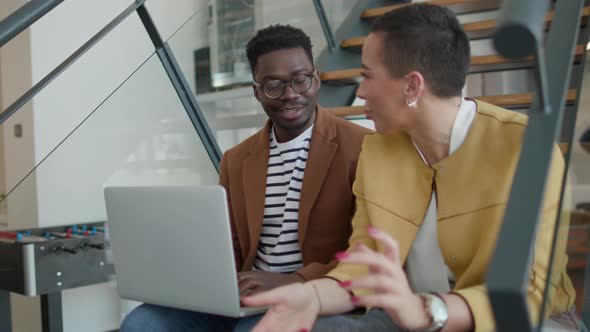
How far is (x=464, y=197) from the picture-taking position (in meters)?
1.31

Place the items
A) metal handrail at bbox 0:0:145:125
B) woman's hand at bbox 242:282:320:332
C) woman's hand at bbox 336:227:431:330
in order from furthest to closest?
metal handrail at bbox 0:0:145:125 → woman's hand at bbox 242:282:320:332 → woman's hand at bbox 336:227:431:330

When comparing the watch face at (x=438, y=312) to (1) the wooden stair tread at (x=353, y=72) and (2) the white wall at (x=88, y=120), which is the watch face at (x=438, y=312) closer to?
(1) the wooden stair tread at (x=353, y=72)

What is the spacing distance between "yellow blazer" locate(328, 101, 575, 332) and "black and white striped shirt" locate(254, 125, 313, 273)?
0.27 metres

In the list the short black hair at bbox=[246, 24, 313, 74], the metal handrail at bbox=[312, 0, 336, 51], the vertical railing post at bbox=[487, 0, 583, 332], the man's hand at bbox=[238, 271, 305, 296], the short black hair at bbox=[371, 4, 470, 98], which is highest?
the metal handrail at bbox=[312, 0, 336, 51]

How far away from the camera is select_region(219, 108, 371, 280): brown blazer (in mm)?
1712

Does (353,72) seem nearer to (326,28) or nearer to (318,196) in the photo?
(326,28)

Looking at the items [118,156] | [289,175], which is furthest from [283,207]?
[118,156]

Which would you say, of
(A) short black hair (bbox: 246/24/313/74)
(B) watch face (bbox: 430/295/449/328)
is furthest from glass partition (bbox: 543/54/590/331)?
(A) short black hair (bbox: 246/24/313/74)

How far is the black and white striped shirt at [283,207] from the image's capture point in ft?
5.70

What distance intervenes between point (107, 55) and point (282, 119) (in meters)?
1.91

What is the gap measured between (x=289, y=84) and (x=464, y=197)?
2.19 ft

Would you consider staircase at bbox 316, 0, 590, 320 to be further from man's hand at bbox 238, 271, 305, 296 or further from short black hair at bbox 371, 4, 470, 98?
man's hand at bbox 238, 271, 305, 296

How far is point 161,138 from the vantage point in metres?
2.83

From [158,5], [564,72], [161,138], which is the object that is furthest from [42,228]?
[564,72]
